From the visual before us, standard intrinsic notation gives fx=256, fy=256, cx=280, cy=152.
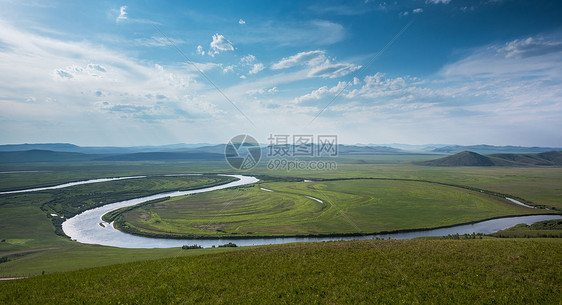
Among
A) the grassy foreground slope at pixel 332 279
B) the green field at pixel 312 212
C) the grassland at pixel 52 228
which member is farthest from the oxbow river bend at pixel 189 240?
the grassy foreground slope at pixel 332 279

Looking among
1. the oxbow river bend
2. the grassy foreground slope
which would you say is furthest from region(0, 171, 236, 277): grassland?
the grassy foreground slope

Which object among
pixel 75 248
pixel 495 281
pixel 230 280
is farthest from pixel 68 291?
pixel 75 248

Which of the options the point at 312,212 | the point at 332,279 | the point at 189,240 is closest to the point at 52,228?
the point at 189,240

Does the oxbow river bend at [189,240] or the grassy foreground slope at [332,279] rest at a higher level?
the grassy foreground slope at [332,279]

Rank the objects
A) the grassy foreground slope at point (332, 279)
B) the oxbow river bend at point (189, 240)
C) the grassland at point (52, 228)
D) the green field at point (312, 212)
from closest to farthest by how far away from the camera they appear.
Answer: the grassy foreground slope at point (332, 279), the grassland at point (52, 228), the oxbow river bend at point (189, 240), the green field at point (312, 212)

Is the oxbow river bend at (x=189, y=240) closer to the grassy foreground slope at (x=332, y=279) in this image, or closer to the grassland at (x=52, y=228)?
the grassland at (x=52, y=228)

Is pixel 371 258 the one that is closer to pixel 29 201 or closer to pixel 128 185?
pixel 29 201
